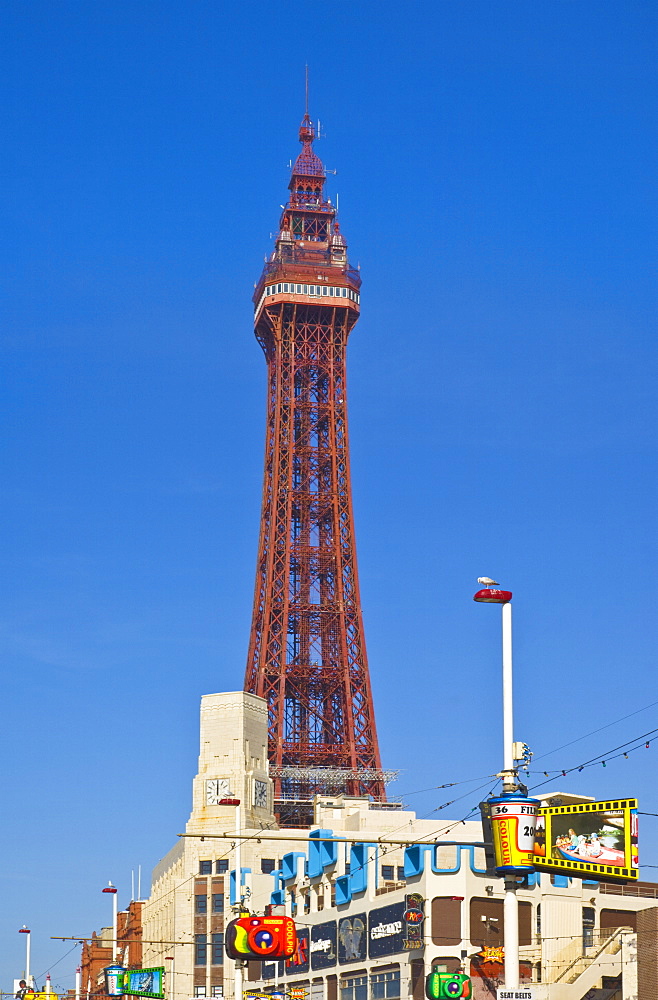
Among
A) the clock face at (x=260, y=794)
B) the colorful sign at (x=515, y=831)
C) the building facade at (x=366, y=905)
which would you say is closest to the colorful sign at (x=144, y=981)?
the building facade at (x=366, y=905)

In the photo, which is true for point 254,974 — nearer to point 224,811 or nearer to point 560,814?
point 224,811

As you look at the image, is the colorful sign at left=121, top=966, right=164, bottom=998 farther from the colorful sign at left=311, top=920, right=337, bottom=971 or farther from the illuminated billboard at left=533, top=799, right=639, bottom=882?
the illuminated billboard at left=533, top=799, right=639, bottom=882

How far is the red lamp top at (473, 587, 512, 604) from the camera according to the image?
36.9 metres

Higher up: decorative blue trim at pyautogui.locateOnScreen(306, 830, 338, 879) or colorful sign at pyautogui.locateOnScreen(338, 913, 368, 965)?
decorative blue trim at pyautogui.locateOnScreen(306, 830, 338, 879)

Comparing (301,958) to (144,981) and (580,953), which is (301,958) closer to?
(144,981)

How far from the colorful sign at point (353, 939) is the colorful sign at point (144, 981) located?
9.56 m

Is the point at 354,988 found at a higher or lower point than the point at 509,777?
lower

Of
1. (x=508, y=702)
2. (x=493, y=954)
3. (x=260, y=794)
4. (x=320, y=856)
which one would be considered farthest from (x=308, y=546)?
(x=508, y=702)

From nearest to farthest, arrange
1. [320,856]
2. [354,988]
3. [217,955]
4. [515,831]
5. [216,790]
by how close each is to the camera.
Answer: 1. [515,831]
2. [354,988]
3. [320,856]
4. [217,955]
5. [216,790]

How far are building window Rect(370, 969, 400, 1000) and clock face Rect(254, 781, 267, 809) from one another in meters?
36.4

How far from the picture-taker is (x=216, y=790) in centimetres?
11800

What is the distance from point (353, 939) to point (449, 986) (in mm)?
17089

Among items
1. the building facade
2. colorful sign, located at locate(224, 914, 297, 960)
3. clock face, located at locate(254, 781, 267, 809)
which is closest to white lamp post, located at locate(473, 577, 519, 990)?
colorful sign, located at locate(224, 914, 297, 960)

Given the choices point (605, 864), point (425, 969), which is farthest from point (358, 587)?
point (605, 864)
